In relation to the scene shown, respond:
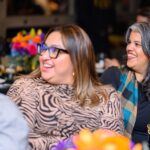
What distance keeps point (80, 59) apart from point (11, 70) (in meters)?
1.44

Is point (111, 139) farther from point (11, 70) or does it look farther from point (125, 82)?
point (11, 70)

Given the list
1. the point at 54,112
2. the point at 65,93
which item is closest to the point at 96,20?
the point at 65,93

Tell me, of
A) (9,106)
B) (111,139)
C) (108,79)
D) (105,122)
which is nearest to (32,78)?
(105,122)

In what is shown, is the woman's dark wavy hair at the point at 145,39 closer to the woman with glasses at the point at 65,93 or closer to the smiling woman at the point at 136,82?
the smiling woman at the point at 136,82

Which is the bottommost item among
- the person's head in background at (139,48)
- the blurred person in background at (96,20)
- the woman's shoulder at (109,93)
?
the blurred person in background at (96,20)

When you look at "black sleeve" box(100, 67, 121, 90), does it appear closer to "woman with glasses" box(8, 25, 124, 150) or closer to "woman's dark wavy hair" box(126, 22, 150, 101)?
"woman's dark wavy hair" box(126, 22, 150, 101)

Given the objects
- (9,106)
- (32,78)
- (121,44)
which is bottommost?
Result: (121,44)

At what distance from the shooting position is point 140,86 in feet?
9.63

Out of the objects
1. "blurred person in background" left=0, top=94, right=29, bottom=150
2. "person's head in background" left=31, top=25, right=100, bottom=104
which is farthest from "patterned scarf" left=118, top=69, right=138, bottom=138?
"blurred person in background" left=0, top=94, right=29, bottom=150

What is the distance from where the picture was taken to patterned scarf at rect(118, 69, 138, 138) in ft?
9.28

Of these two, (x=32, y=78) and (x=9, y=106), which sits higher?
(x=9, y=106)

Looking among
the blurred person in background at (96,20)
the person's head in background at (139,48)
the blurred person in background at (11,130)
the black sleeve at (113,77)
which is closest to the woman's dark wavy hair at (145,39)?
the person's head in background at (139,48)

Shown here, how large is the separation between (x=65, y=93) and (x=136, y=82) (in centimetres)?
68

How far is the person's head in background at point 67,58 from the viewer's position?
242cm
